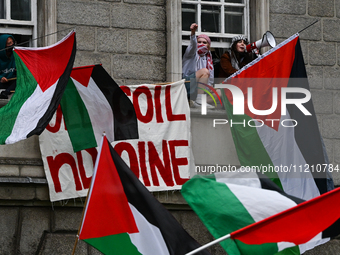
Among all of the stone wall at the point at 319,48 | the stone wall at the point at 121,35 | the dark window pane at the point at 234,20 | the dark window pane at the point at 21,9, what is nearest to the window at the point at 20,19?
the dark window pane at the point at 21,9

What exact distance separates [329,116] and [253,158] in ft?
6.11

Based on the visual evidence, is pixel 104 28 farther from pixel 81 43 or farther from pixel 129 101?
pixel 129 101

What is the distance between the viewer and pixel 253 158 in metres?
11.4

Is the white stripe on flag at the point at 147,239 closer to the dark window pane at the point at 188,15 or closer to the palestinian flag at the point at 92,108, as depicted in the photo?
the palestinian flag at the point at 92,108

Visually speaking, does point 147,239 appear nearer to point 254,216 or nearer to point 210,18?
point 254,216

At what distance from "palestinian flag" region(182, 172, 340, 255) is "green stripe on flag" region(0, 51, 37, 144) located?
8.69 feet

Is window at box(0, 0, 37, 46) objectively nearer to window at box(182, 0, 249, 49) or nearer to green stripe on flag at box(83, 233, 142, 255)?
window at box(182, 0, 249, 49)

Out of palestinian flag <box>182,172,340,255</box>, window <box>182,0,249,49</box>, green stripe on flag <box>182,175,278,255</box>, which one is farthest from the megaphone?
green stripe on flag <box>182,175,278,255</box>

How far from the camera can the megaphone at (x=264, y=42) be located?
38.9 ft

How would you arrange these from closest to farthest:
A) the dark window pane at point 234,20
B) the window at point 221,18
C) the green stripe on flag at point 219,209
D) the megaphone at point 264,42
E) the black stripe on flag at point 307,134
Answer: the green stripe on flag at point 219,209 < the black stripe on flag at point 307,134 < the megaphone at point 264,42 < the window at point 221,18 < the dark window pane at point 234,20

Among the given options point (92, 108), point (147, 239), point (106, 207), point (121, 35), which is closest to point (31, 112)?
point (92, 108)

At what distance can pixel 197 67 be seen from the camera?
11.9 meters

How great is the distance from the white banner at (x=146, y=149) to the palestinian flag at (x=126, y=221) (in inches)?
62.5

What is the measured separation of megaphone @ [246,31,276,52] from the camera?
11.9 metres
